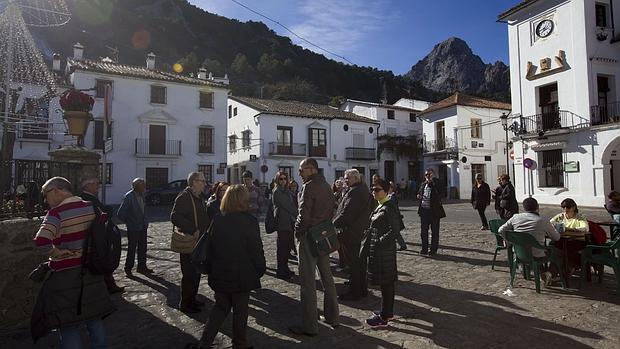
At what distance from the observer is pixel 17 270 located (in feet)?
13.2

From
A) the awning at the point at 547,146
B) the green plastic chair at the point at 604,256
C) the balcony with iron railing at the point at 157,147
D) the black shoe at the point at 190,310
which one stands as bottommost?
the black shoe at the point at 190,310

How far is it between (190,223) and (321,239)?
1.68 meters

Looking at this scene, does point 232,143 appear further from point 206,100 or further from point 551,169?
point 551,169

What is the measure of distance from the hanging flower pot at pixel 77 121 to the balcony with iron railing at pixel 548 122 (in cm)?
1981

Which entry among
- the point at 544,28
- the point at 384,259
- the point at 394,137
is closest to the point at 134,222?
the point at 384,259

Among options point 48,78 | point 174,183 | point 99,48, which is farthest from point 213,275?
point 99,48

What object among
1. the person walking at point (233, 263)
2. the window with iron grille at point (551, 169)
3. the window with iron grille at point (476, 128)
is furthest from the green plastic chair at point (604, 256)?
the window with iron grille at point (476, 128)

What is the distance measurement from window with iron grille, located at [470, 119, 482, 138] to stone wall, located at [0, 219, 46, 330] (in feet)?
99.7

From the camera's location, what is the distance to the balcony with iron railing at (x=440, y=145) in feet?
99.2

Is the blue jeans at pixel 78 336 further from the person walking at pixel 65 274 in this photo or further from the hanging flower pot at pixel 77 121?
the hanging flower pot at pixel 77 121

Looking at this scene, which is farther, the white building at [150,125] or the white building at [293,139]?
the white building at [293,139]

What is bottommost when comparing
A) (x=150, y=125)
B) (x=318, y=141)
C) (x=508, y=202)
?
(x=508, y=202)

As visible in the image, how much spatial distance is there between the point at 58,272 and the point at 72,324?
0.38m

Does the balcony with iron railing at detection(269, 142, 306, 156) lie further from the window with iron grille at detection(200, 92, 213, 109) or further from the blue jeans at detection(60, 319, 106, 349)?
the blue jeans at detection(60, 319, 106, 349)
